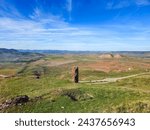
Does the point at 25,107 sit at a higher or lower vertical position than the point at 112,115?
lower

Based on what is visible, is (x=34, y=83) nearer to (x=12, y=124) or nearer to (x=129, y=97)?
(x=129, y=97)

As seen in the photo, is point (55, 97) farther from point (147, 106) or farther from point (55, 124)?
point (55, 124)

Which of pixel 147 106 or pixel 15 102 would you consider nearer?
pixel 147 106

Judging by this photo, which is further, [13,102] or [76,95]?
[76,95]

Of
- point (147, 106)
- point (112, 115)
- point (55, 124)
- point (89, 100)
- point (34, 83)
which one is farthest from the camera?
point (34, 83)

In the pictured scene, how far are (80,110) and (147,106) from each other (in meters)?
3.69

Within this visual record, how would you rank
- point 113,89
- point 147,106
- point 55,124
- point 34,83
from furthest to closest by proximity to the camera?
point 34,83
point 113,89
point 147,106
point 55,124

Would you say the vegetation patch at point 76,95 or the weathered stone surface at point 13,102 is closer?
the weathered stone surface at point 13,102

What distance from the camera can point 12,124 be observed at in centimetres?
1077

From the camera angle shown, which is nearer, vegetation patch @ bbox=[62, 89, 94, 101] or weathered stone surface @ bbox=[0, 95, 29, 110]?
weathered stone surface @ bbox=[0, 95, 29, 110]

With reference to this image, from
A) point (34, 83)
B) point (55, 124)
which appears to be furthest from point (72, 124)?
point (34, 83)

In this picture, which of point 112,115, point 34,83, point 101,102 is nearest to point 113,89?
point 101,102

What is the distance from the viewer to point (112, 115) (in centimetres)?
1107

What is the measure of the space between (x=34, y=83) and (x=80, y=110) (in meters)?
12.1
